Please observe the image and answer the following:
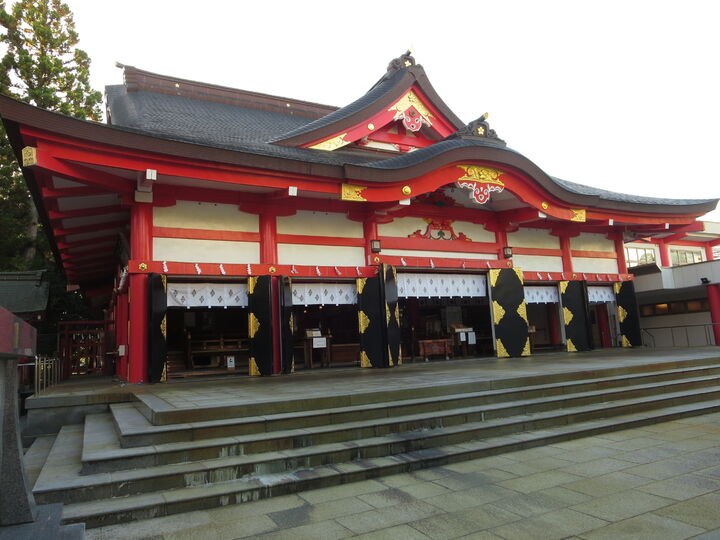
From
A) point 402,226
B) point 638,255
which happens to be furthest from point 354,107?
point 638,255

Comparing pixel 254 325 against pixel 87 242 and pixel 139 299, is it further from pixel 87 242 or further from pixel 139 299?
pixel 87 242

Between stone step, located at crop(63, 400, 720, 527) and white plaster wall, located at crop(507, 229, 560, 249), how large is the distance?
8.50 metres

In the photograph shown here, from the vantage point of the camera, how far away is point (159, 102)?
16453mm

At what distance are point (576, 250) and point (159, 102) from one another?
14632 mm

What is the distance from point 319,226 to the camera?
39.6 ft

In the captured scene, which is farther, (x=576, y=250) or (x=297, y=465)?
(x=576, y=250)

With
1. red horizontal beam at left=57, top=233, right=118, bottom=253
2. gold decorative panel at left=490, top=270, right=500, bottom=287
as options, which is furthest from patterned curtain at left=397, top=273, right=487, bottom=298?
red horizontal beam at left=57, top=233, right=118, bottom=253

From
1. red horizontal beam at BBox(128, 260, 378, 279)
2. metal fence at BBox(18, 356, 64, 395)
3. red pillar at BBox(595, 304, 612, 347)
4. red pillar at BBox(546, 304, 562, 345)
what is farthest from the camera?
red pillar at BBox(546, 304, 562, 345)

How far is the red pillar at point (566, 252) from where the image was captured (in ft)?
50.8

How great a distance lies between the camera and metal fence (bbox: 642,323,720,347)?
18594mm

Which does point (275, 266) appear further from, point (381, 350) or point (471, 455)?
point (471, 455)

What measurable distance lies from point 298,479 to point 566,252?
1314 cm

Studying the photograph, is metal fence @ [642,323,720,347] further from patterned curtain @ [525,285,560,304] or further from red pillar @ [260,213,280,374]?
red pillar @ [260,213,280,374]

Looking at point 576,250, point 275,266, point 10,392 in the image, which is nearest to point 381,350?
point 275,266
